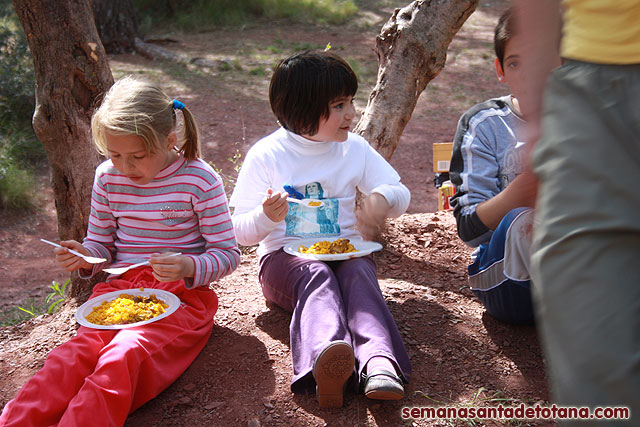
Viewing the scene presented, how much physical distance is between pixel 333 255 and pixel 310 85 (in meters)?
0.74

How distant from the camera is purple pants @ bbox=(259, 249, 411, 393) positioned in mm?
2113

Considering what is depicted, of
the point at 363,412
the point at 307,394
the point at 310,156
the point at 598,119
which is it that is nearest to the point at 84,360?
the point at 307,394

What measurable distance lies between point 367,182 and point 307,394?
1.07m

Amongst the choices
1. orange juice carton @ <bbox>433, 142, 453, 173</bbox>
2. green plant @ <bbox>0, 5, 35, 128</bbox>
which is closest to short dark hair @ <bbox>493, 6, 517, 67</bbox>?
orange juice carton @ <bbox>433, 142, 453, 173</bbox>

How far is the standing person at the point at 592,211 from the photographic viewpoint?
3.31 ft

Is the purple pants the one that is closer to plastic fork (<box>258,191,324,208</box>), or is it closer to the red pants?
plastic fork (<box>258,191,324,208</box>)

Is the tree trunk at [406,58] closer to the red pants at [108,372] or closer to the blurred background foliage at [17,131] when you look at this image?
the red pants at [108,372]

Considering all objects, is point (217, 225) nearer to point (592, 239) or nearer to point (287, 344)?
point (287, 344)

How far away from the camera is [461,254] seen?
352 cm

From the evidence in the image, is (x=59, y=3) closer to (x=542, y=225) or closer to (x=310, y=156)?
(x=310, y=156)

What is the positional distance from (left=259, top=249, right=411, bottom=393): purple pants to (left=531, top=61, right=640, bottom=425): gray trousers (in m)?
1.05

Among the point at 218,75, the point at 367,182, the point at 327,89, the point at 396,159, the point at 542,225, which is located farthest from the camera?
the point at 218,75

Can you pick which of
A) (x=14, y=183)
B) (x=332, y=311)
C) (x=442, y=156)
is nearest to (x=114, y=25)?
(x=14, y=183)

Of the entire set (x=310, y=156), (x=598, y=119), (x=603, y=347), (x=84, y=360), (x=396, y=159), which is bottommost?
(x=396, y=159)
